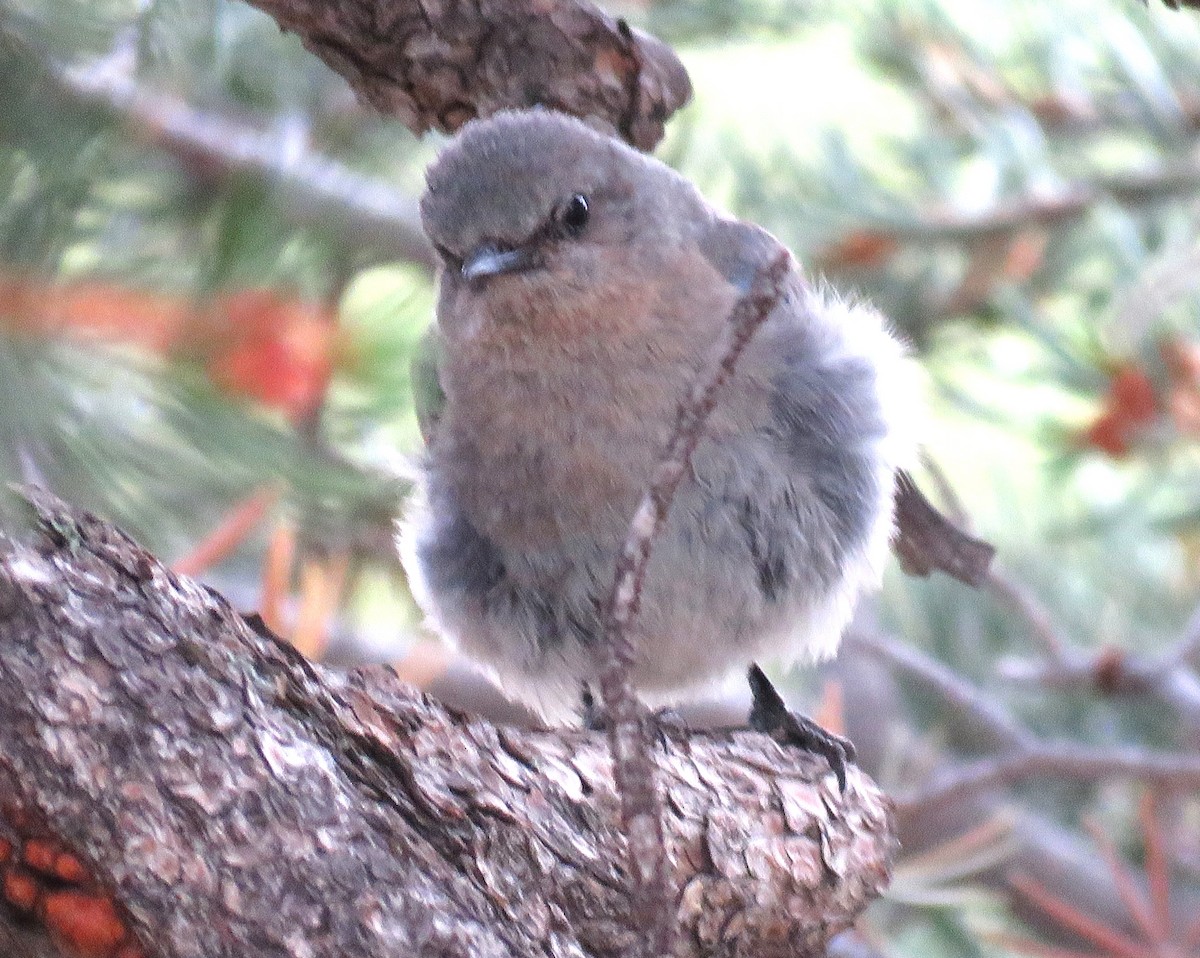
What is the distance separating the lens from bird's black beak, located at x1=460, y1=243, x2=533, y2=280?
210 centimetres

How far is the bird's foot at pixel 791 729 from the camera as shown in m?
1.85

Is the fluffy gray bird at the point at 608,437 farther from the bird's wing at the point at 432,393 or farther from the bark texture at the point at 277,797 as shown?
the bark texture at the point at 277,797

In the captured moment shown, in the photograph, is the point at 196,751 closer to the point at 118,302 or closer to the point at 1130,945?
the point at 118,302

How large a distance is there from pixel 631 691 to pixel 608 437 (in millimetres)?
1035

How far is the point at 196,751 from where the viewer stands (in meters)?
1.21

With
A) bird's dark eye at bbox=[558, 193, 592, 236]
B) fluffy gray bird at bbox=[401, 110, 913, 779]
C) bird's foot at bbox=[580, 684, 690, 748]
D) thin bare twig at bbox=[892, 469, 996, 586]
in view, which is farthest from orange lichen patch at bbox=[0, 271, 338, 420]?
thin bare twig at bbox=[892, 469, 996, 586]

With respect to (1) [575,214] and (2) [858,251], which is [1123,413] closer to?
(2) [858,251]

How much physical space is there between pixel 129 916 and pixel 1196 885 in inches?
119

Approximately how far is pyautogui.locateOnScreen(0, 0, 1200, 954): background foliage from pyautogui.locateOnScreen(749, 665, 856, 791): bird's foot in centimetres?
42

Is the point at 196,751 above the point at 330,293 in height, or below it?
below

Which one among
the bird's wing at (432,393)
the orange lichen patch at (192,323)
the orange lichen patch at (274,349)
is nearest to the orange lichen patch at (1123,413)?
the bird's wing at (432,393)

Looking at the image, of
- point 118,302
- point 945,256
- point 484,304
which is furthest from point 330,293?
point 945,256

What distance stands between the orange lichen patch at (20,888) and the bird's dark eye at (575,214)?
1258mm

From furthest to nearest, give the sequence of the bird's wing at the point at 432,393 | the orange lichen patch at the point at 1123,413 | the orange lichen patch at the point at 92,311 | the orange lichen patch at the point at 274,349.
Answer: the orange lichen patch at the point at 1123,413 → the bird's wing at the point at 432,393 → the orange lichen patch at the point at 274,349 → the orange lichen patch at the point at 92,311
